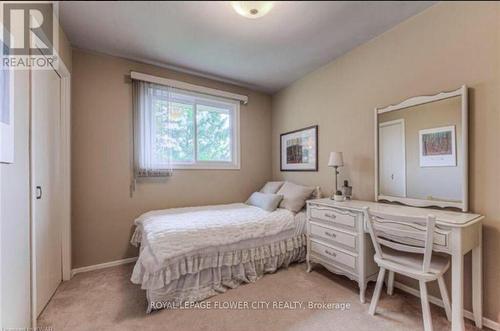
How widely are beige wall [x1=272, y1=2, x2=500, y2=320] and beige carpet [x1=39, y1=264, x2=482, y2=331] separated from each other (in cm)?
57

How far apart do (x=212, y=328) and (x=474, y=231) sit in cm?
183

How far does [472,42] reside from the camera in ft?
4.94

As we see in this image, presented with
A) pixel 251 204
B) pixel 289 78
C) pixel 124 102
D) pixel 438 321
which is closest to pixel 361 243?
pixel 438 321

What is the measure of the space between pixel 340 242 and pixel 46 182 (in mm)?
2534

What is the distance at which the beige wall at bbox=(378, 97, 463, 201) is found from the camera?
159 cm

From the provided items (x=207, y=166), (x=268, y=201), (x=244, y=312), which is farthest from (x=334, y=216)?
(x=207, y=166)

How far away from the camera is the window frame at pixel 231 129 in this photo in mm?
2863

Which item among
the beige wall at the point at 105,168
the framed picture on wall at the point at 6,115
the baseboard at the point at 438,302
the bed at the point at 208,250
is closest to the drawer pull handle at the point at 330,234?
the bed at the point at 208,250

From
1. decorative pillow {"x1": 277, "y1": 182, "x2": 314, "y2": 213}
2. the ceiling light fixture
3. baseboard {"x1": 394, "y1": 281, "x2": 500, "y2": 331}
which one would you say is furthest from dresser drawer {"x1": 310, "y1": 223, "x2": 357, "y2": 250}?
the ceiling light fixture

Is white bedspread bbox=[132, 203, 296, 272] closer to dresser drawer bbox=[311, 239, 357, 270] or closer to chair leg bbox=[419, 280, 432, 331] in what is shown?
dresser drawer bbox=[311, 239, 357, 270]

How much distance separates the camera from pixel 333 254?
200cm

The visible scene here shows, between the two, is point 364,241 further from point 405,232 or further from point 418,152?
point 418,152

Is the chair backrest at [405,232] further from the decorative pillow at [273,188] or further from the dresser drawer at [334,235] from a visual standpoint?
the decorative pillow at [273,188]

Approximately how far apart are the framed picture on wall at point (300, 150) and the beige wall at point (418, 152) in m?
0.95
